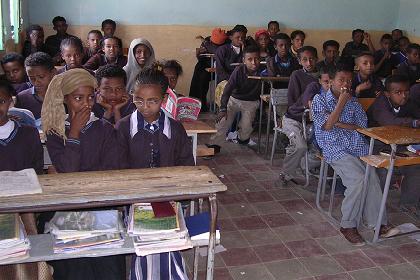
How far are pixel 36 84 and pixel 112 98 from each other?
0.57 meters

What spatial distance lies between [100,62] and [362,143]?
2.94 m

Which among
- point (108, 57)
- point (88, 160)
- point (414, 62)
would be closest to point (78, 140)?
point (88, 160)

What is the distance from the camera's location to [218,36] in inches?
280

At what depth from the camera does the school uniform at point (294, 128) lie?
13.4 ft

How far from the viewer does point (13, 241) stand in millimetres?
1681

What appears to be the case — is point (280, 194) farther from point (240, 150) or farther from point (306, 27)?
point (306, 27)

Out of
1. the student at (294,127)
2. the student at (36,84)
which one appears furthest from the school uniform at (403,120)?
the student at (36,84)

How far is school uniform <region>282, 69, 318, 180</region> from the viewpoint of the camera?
13.4 ft

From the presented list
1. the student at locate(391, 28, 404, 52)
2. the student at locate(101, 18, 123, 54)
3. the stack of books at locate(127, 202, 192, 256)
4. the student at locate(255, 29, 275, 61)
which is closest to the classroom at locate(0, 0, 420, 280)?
the stack of books at locate(127, 202, 192, 256)

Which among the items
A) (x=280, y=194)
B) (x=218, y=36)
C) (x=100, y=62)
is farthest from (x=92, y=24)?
(x=280, y=194)

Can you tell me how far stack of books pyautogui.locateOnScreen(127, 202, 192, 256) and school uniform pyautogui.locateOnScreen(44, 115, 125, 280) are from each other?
40 cm

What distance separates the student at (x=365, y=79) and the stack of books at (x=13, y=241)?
337 cm

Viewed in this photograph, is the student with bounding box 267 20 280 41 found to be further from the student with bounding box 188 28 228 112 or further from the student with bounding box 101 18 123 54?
the student with bounding box 101 18 123 54

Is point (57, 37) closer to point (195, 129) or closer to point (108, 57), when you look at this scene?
point (108, 57)
